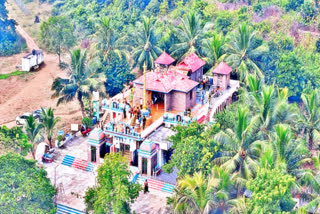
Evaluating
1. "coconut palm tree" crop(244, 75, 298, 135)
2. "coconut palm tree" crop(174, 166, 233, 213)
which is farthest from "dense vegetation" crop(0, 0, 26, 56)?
"coconut palm tree" crop(174, 166, 233, 213)

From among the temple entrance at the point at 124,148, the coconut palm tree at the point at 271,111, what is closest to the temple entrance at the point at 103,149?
the temple entrance at the point at 124,148

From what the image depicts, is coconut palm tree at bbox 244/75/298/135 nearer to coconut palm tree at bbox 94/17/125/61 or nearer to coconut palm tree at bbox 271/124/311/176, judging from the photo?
coconut palm tree at bbox 271/124/311/176

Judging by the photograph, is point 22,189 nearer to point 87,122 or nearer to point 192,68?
point 87,122

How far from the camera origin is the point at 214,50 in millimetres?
49844

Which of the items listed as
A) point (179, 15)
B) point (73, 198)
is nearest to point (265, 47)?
point (179, 15)

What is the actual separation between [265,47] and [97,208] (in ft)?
84.8

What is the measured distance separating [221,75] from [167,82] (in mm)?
6509

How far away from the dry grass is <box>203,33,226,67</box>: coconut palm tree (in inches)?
1192

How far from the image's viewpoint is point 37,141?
129ft

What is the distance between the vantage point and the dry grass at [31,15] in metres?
76.0

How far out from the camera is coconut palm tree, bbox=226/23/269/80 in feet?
159

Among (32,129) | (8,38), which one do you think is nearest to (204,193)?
(32,129)

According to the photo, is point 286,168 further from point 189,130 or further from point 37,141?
point 37,141

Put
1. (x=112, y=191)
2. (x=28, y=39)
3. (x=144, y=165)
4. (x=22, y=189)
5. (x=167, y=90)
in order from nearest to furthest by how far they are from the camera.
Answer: (x=22, y=189) → (x=112, y=191) → (x=144, y=165) → (x=167, y=90) → (x=28, y=39)
